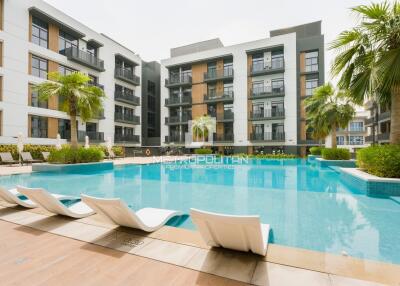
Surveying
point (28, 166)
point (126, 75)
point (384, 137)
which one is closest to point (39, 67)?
point (28, 166)

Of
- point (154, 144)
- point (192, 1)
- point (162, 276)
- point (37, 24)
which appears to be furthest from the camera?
point (154, 144)

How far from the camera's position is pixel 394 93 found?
745cm

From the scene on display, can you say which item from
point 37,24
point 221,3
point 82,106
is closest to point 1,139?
point 82,106

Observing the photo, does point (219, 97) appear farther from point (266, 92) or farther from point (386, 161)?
point (386, 161)

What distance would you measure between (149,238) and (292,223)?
3.08 m

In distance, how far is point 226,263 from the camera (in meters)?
2.60

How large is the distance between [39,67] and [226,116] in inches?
832

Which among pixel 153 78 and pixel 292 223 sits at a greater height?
pixel 153 78

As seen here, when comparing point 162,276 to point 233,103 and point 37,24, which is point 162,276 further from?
point 233,103

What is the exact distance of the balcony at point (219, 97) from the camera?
30292 mm

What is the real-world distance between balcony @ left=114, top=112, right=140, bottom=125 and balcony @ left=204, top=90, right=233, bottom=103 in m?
9.97

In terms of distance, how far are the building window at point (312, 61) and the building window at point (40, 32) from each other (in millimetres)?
28936

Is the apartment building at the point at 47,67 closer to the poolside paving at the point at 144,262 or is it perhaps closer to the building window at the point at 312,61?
the poolside paving at the point at 144,262

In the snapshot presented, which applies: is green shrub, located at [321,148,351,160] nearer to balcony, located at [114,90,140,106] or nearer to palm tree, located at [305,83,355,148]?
palm tree, located at [305,83,355,148]
